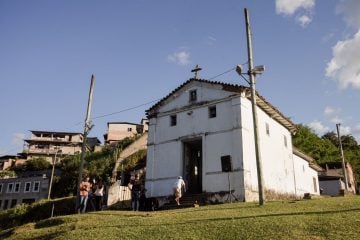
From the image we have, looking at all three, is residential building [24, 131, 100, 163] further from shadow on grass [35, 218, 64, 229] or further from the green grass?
the green grass

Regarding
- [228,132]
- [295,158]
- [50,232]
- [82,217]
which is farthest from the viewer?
[295,158]

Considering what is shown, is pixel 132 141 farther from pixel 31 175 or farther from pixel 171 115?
pixel 171 115

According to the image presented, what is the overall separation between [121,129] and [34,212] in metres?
51.0

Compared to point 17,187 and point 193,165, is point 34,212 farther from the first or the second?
point 17,187

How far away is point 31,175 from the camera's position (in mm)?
62062

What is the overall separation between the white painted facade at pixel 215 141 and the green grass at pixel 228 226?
736cm

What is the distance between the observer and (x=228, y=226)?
11.6 meters

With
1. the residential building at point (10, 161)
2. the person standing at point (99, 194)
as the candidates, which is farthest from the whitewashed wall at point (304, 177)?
the residential building at point (10, 161)

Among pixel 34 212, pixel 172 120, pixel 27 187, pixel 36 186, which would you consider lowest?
pixel 34 212

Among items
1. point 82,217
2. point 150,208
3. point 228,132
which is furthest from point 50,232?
point 228,132

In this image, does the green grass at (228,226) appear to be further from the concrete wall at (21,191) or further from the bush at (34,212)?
the concrete wall at (21,191)

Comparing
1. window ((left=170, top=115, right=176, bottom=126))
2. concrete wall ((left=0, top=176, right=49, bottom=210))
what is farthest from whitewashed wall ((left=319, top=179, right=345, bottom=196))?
concrete wall ((left=0, top=176, right=49, bottom=210))

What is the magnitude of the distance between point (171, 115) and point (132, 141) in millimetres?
30411

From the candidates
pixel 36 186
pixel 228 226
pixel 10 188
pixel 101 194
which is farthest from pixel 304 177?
pixel 10 188
